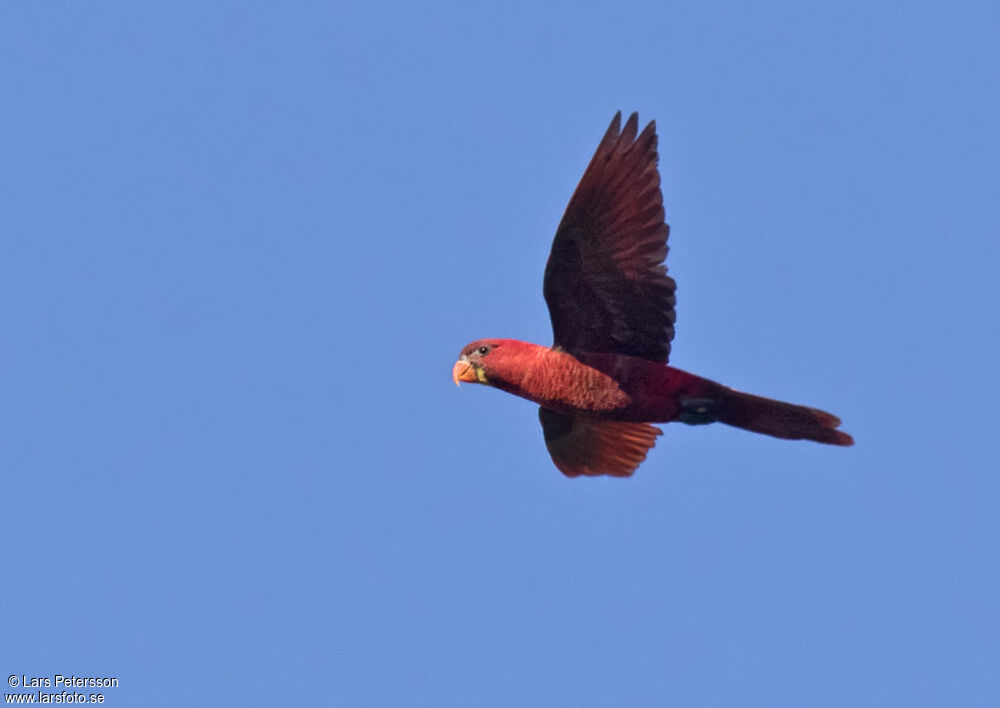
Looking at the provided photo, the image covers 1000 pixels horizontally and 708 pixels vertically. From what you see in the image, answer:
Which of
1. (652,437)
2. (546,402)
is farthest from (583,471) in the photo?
(546,402)

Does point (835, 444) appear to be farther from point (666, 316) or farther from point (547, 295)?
point (547, 295)

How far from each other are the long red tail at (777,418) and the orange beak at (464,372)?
2.12 m

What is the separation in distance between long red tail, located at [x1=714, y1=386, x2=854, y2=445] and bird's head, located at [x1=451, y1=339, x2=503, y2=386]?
1.98 meters

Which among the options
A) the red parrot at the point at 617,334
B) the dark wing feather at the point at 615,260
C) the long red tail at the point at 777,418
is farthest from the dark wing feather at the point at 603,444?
the long red tail at the point at 777,418

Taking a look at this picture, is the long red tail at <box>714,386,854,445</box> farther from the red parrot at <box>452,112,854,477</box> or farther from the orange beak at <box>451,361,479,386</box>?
the orange beak at <box>451,361,479,386</box>

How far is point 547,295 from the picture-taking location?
10922 millimetres

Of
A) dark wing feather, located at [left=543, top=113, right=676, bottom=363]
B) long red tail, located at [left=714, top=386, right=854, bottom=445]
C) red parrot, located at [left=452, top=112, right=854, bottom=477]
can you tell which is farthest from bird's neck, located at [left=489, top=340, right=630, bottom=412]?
long red tail, located at [left=714, top=386, right=854, bottom=445]

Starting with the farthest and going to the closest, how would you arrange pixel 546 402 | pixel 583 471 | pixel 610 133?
1. pixel 583 471
2. pixel 546 402
3. pixel 610 133

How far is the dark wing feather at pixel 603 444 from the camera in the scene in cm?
1245

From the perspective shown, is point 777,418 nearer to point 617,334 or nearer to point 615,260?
point 617,334

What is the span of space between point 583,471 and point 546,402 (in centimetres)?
158

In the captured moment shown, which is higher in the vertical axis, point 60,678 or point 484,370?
point 484,370

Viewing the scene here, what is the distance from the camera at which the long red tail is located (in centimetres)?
Result: 1055

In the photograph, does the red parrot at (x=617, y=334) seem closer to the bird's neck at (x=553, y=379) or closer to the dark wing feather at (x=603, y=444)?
the bird's neck at (x=553, y=379)
